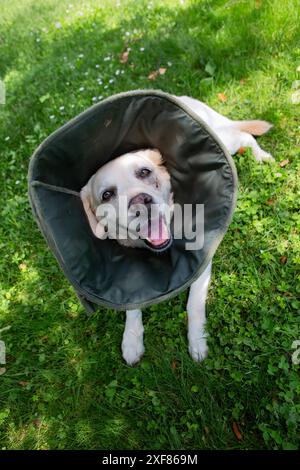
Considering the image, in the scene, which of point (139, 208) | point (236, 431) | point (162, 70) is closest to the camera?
point (236, 431)

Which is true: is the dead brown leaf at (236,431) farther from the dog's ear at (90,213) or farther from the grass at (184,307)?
the dog's ear at (90,213)

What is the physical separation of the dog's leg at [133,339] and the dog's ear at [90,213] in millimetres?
573

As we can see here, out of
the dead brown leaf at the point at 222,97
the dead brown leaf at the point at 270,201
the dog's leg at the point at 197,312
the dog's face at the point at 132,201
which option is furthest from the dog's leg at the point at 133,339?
the dead brown leaf at the point at 222,97

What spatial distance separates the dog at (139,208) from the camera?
100 inches

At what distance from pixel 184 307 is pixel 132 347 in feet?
1.51

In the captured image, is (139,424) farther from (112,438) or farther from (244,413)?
(244,413)

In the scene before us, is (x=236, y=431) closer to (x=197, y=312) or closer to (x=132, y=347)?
(x=197, y=312)

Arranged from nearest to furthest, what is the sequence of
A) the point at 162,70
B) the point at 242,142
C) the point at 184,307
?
the point at 184,307
the point at 242,142
the point at 162,70

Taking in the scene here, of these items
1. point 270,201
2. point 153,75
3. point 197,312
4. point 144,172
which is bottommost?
point 197,312

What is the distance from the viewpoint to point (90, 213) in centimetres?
277

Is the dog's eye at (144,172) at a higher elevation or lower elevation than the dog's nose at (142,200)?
higher

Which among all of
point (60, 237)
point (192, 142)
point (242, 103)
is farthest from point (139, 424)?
point (242, 103)

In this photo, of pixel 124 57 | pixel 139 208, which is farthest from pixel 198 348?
pixel 124 57

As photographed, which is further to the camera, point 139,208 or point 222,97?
point 222,97
